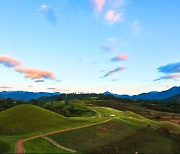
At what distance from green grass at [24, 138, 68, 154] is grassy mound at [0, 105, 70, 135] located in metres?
12.1

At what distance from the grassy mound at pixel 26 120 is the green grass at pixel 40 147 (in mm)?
12066

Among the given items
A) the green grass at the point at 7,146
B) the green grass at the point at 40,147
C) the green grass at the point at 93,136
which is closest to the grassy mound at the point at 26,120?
the green grass at the point at 93,136

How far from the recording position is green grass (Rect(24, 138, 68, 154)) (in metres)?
43.9

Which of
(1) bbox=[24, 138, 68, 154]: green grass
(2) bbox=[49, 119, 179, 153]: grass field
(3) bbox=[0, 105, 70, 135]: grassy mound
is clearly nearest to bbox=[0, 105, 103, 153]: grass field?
(3) bbox=[0, 105, 70, 135]: grassy mound

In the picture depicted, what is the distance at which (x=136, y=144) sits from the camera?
59.0 meters

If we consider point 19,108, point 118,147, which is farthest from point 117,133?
point 19,108

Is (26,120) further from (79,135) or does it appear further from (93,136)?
(93,136)

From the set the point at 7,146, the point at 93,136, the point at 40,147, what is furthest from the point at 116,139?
the point at 7,146

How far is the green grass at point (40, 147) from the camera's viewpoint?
43.9m

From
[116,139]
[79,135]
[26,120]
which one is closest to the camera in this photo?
[79,135]

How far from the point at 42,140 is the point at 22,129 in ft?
43.1

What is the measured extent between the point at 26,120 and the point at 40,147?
24.1 metres

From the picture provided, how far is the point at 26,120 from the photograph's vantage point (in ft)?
228

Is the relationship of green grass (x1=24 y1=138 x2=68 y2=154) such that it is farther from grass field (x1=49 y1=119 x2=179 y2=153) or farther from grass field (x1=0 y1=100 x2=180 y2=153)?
grass field (x1=49 y1=119 x2=179 y2=153)
